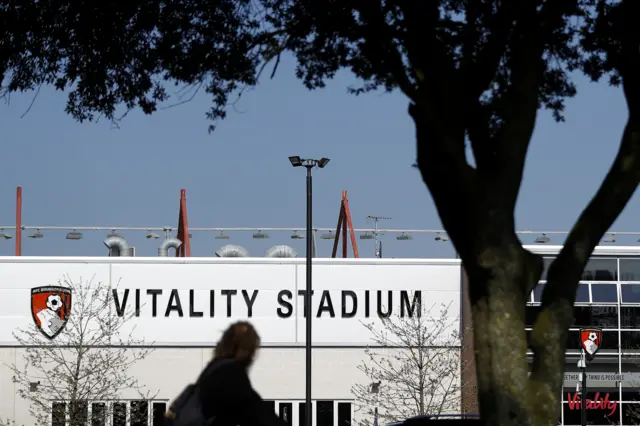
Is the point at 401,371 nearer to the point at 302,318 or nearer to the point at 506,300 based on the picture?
the point at 302,318

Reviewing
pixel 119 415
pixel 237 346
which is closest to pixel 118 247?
pixel 119 415

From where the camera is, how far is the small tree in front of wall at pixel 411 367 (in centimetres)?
4091

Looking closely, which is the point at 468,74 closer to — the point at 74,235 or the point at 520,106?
the point at 520,106

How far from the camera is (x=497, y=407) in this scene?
793 cm

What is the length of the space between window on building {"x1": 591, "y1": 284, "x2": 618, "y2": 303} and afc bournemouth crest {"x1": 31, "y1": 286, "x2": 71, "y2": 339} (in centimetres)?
1711

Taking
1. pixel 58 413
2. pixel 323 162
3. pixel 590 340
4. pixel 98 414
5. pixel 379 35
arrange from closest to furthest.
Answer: pixel 379 35 → pixel 323 162 → pixel 58 413 → pixel 98 414 → pixel 590 340

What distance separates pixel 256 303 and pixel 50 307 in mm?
6810

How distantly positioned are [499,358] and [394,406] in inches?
1324

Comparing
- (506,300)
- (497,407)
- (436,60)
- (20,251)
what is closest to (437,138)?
(436,60)

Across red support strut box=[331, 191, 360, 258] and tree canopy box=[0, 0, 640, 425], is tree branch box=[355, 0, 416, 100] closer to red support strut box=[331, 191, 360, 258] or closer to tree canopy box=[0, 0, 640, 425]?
tree canopy box=[0, 0, 640, 425]

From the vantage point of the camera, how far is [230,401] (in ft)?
21.6

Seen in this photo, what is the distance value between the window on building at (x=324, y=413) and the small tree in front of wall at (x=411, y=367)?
96cm

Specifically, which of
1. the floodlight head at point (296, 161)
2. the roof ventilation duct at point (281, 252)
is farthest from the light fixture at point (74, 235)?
the floodlight head at point (296, 161)

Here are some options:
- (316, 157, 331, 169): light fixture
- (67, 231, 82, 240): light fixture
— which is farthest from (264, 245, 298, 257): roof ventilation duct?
(316, 157, 331, 169): light fixture
